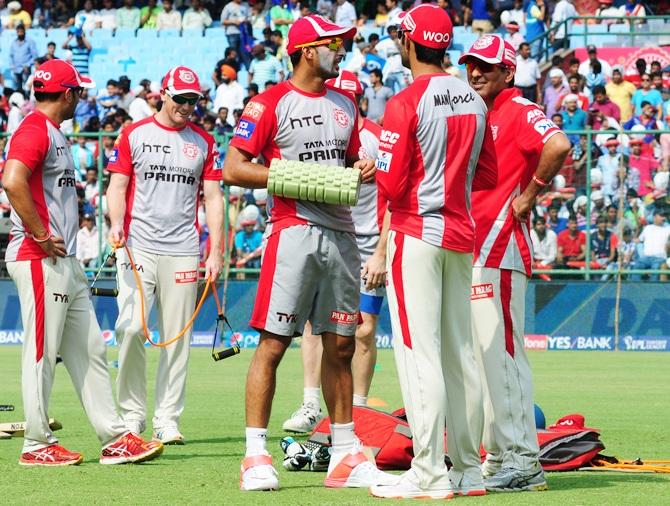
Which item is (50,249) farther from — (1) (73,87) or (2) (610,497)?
(2) (610,497)

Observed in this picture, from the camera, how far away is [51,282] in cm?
845

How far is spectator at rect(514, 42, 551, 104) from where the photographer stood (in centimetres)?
2614

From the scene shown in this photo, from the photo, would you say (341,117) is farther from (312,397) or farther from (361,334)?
(312,397)

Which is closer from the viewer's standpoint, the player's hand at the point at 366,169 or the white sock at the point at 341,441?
the player's hand at the point at 366,169

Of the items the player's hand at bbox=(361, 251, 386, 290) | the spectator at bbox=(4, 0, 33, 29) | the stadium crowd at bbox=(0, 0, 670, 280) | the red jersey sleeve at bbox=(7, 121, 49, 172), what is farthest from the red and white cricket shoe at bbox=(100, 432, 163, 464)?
the spectator at bbox=(4, 0, 33, 29)

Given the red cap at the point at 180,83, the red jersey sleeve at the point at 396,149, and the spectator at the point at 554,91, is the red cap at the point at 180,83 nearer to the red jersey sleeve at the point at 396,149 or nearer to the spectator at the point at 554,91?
the red jersey sleeve at the point at 396,149

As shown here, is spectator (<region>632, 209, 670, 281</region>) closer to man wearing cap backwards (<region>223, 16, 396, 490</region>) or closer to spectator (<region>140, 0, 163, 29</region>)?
man wearing cap backwards (<region>223, 16, 396, 490</region>)

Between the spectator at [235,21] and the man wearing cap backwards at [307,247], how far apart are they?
905 inches

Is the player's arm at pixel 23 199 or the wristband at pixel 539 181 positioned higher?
the wristband at pixel 539 181

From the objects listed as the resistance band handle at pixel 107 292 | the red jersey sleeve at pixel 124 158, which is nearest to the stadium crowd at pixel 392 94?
the red jersey sleeve at pixel 124 158

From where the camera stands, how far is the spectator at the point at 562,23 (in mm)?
28016

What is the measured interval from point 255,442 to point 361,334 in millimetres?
3542

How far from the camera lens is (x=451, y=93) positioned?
6930mm

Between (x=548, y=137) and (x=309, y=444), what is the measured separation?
2.66 meters
